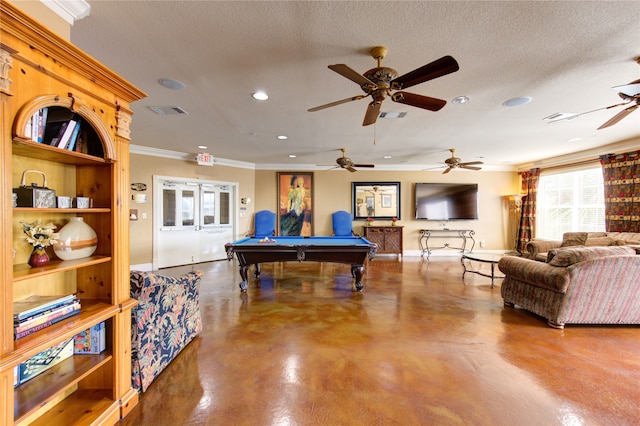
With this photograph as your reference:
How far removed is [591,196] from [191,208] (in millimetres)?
9144

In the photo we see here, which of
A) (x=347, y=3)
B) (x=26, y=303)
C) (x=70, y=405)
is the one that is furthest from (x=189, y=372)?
(x=347, y=3)

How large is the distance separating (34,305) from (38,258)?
24 centimetres

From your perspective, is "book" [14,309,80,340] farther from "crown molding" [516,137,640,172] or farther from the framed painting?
"crown molding" [516,137,640,172]

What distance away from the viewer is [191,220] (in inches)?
244

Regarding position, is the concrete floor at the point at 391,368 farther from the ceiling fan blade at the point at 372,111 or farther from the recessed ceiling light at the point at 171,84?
the recessed ceiling light at the point at 171,84

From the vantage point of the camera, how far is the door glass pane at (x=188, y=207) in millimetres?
6109

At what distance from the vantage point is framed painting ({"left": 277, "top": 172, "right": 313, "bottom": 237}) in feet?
24.1

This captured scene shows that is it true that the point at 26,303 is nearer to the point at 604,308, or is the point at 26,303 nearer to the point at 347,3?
the point at 347,3

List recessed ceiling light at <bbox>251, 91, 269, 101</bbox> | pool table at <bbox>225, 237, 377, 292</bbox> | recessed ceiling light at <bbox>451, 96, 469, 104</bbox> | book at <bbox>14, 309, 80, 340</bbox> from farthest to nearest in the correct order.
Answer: pool table at <bbox>225, 237, 377, 292</bbox>, recessed ceiling light at <bbox>451, 96, 469, 104</bbox>, recessed ceiling light at <bbox>251, 91, 269, 101</bbox>, book at <bbox>14, 309, 80, 340</bbox>

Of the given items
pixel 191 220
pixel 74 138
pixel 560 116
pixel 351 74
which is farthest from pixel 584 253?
pixel 191 220

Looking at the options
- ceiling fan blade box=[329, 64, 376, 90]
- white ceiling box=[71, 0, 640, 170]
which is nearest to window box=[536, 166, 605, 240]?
white ceiling box=[71, 0, 640, 170]

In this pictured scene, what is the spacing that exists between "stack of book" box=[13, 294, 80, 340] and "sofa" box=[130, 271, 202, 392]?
47 cm

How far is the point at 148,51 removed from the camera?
7.14ft

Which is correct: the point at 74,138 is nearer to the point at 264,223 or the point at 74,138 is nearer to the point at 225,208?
the point at 264,223
